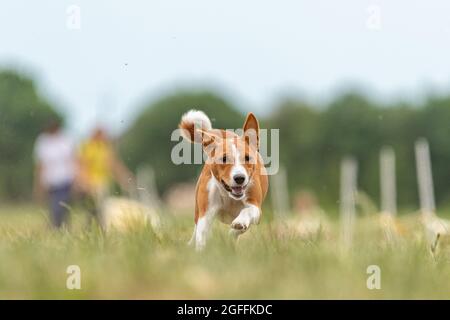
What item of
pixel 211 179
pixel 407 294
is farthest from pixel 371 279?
pixel 211 179

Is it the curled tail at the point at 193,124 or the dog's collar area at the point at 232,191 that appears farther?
the curled tail at the point at 193,124

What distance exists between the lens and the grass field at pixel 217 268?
4.84 meters

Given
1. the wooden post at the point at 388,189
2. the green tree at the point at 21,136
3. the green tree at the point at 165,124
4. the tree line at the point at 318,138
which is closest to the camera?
the wooden post at the point at 388,189

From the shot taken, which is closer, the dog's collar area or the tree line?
the dog's collar area

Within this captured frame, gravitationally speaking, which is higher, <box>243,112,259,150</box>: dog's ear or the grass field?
<box>243,112,259,150</box>: dog's ear

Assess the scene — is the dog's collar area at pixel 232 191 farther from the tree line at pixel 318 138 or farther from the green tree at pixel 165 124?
the green tree at pixel 165 124

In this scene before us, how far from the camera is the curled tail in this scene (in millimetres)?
6869

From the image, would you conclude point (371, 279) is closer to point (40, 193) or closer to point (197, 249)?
point (197, 249)

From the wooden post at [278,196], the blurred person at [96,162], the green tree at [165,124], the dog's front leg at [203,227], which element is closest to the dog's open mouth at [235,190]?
the dog's front leg at [203,227]

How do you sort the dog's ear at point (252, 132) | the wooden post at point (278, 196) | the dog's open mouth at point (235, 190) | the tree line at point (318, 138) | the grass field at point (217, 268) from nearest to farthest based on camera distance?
the grass field at point (217, 268) < the dog's open mouth at point (235, 190) < the dog's ear at point (252, 132) < the wooden post at point (278, 196) < the tree line at point (318, 138)

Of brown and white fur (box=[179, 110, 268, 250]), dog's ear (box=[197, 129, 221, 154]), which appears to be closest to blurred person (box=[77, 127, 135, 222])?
brown and white fur (box=[179, 110, 268, 250])

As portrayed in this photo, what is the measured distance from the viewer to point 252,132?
6.53m

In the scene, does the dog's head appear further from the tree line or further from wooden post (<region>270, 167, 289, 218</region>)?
the tree line
